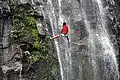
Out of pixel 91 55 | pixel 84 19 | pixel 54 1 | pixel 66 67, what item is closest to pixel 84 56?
pixel 91 55

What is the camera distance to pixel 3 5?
13664mm

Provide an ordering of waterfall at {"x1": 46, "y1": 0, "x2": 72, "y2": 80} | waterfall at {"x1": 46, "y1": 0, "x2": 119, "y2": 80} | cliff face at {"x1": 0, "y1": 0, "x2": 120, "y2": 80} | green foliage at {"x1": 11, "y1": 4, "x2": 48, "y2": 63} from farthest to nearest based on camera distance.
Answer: waterfall at {"x1": 46, "y1": 0, "x2": 119, "y2": 80}, waterfall at {"x1": 46, "y1": 0, "x2": 72, "y2": 80}, green foliage at {"x1": 11, "y1": 4, "x2": 48, "y2": 63}, cliff face at {"x1": 0, "y1": 0, "x2": 120, "y2": 80}

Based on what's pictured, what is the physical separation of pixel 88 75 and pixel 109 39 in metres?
3.02

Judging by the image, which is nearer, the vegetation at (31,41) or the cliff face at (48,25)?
the cliff face at (48,25)

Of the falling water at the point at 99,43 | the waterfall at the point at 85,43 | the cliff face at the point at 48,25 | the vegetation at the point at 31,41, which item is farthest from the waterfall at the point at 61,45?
the falling water at the point at 99,43

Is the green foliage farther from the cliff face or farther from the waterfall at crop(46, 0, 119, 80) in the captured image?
the waterfall at crop(46, 0, 119, 80)

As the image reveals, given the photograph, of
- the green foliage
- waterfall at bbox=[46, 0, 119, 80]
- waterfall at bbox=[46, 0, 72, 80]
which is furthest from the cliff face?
the green foliage

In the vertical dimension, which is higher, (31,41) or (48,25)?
(48,25)

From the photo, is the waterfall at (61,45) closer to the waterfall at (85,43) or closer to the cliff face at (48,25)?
the waterfall at (85,43)

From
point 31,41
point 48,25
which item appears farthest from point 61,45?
point 31,41

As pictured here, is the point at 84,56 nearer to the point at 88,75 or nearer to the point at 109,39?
the point at 88,75

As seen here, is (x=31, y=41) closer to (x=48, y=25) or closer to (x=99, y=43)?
(x=48, y=25)

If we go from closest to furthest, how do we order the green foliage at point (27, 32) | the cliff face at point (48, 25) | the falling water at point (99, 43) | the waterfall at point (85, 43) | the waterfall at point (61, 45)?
1. the cliff face at point (48, 25)
2. the green foliage at point (27, 32)
3. the waterfall at point (61, 45)
4. the waterfall at point (85, 43)
5. the falling water at point (99, 43)

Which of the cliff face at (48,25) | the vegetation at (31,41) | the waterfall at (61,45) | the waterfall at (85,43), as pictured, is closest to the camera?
the cliff face at (48,25)
